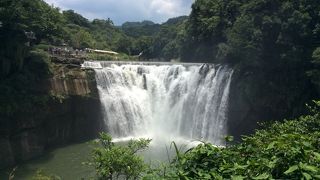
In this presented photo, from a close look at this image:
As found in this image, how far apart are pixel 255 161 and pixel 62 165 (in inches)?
859

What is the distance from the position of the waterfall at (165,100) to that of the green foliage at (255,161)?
25.9m

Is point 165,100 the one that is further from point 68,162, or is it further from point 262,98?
point 68,162

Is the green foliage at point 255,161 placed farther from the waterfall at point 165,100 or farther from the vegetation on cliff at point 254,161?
the waterfall at point 165,100

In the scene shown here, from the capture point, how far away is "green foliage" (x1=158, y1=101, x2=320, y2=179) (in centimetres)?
394

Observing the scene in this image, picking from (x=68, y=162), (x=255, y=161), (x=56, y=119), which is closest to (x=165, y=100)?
(x=56, y=119)

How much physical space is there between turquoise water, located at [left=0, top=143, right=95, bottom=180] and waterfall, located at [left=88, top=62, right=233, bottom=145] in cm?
515

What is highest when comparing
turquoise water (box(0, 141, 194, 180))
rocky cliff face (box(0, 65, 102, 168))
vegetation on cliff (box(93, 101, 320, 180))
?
vegetation on cliff (box(93, 101, 320, 180))

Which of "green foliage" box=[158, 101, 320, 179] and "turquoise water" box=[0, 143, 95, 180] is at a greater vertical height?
"green foliage" box=[158, 101, 320, 179]

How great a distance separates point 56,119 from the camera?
29.2 meters

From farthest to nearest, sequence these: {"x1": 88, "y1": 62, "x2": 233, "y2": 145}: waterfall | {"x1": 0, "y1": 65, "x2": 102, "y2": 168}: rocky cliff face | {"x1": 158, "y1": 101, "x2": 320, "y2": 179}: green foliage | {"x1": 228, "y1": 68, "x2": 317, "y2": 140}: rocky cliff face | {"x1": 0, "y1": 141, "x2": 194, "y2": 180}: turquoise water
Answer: {"x1": 88, "y1": 62, "x2": 233, "y2": 145}: waterfall → {"x1": 228, "y1": 68, "x2": 317, "y2": 140}: rocky cliff face → {"x1": 0, "y1": 65, "x2": 102, "y2": 168}: rocky cliff face → {"x1": 0, "y1": 141, "x2": 194, "y2": 180}: turquoise water → {"x1": 158, "y1": 101, "x2": 320, "y2": 179}: green foliage

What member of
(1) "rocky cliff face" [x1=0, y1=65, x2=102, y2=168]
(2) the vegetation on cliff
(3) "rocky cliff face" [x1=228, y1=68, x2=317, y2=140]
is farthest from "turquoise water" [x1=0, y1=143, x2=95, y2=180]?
(2) the vegetation on cliff

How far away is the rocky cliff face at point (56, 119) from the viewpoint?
25.4 m

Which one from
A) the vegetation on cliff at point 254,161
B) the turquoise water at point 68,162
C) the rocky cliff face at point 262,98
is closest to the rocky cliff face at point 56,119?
the turquoise water at point 68,162

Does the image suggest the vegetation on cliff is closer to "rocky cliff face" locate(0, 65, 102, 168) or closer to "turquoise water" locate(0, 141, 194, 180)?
"turquoise water" locate(0, 141, 194, 180)
